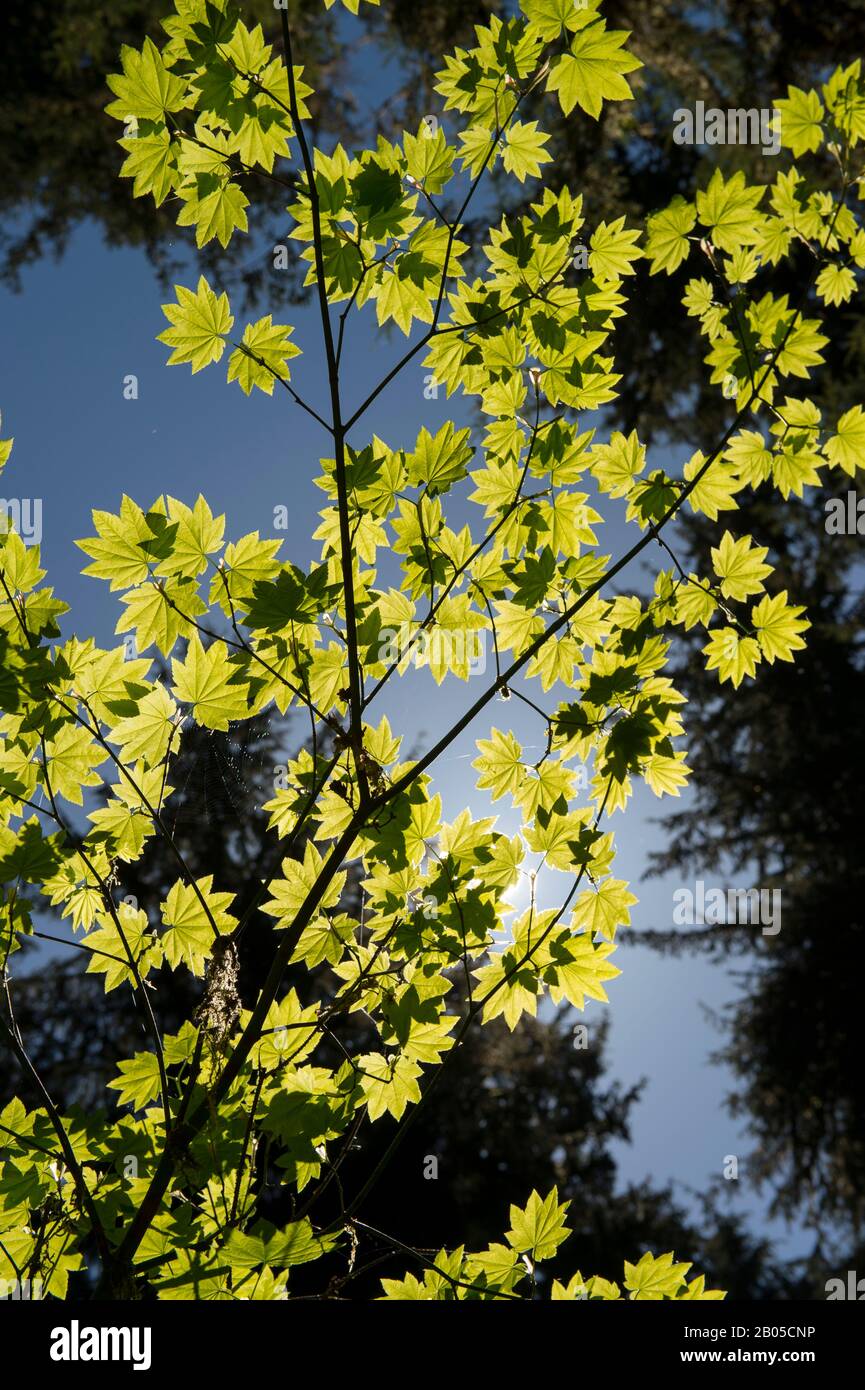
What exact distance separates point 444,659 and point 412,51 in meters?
6.68

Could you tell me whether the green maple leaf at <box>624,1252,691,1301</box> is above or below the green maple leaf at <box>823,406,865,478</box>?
below

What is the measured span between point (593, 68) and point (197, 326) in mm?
752

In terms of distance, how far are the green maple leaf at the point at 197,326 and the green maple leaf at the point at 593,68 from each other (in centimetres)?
63

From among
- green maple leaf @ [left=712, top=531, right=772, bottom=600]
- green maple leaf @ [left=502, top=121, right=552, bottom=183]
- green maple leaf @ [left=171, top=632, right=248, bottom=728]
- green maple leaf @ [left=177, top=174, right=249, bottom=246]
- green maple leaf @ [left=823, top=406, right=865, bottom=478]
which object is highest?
green maple leaf @ [left=502, top=121, right=552, bottom=183]

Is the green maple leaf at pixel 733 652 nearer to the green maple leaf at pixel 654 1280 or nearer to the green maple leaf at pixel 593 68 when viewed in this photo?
the green maple leaf at pixel 593 68

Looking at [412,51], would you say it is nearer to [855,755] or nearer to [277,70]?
[277,70]

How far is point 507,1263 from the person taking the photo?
4.97 ft

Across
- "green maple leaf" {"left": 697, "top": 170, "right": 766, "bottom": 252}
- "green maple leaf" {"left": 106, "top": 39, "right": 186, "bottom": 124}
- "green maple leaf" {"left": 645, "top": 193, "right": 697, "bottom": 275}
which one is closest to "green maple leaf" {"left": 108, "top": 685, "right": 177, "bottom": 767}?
"green maple leaf" {"left": 106, "top": 39, "right": 186, "bottom": 124}

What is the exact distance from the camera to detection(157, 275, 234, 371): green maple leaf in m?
1.49

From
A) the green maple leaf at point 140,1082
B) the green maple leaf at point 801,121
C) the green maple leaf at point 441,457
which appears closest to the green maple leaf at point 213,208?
the green maple leaf at point 441,457

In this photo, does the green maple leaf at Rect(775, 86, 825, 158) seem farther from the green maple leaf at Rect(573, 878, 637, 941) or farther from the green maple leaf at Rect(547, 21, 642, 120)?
the green maple leaf at Rect(573, 878, 637, 941)

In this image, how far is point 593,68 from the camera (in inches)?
56.9

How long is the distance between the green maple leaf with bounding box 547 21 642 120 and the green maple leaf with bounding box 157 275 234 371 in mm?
627

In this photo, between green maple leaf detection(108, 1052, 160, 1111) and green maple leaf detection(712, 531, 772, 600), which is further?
green maple leaf detection(712, 531, 772, 600)
